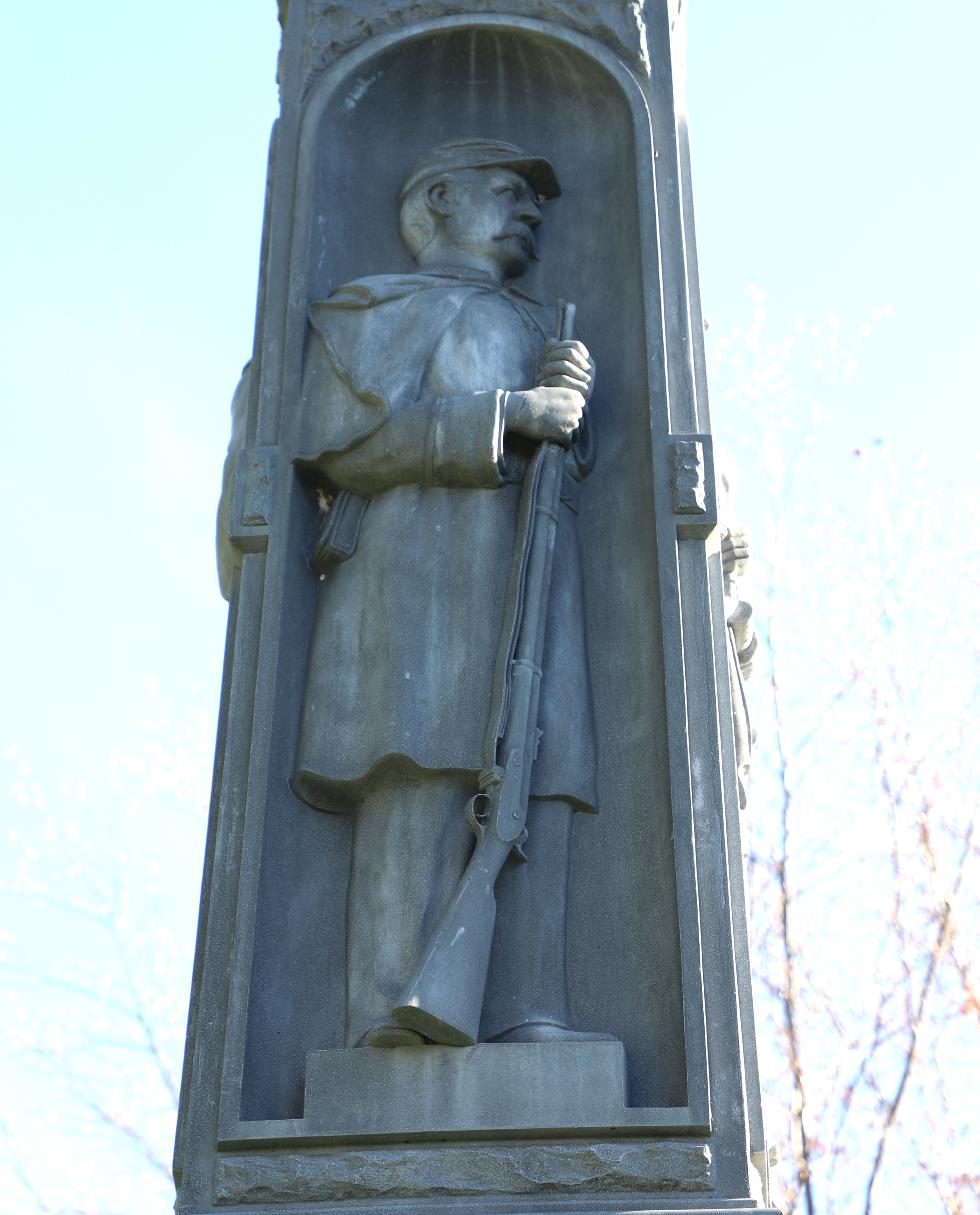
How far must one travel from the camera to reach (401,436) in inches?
261

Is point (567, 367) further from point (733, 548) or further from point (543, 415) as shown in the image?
point (733, 548)

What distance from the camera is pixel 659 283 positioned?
281 inches

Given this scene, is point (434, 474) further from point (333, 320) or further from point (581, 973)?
point (581, 973)

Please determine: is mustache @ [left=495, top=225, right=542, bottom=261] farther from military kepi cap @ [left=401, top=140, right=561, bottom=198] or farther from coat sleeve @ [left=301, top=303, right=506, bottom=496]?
coat sleeve @ [left=301, top=303, right=506, bottom=496]

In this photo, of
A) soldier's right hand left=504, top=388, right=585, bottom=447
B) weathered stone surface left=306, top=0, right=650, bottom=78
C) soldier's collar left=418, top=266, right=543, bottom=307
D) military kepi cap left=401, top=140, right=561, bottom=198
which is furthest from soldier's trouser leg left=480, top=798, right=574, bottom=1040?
weathered stone surface left=306, top=0, right=650, bottom=78

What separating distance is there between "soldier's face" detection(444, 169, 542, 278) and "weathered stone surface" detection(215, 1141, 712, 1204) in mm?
3773

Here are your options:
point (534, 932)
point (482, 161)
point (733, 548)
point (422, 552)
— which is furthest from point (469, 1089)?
point (482, 161)

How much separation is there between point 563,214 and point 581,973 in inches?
138

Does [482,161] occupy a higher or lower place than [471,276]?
higher

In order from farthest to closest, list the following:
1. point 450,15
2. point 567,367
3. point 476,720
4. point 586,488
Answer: point 450,15 → point 586,488 → point 567,367 → point 476,720

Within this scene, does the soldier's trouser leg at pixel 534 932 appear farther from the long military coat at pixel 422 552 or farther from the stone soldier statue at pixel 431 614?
the long military coat at pixel 422 552

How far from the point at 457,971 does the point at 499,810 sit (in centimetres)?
60

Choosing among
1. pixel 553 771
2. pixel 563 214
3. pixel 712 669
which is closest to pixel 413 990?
pixel 553 771

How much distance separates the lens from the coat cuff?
21.4 feet
